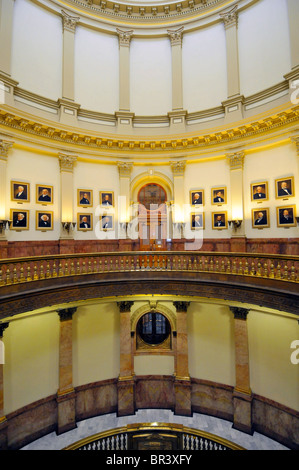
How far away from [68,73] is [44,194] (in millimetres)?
6140

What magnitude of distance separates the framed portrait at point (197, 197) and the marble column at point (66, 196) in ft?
19.3

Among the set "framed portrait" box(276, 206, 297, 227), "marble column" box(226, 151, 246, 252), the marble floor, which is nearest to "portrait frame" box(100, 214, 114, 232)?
"marble column" box(226, 151, 246, 252)

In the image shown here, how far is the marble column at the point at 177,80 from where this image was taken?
12.4 metres

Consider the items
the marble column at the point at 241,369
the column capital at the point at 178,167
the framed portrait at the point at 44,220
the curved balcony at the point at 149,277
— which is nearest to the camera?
the curved balcony at the point at 149,277

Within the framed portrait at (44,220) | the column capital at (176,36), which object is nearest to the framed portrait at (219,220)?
the framed portrait at (44,220)

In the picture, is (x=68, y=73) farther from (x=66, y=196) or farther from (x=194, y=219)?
(x=194, y=219)

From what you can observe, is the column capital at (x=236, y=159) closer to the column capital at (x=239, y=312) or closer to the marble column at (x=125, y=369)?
the column capital at (x=239, y=312)

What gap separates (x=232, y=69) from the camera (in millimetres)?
11461

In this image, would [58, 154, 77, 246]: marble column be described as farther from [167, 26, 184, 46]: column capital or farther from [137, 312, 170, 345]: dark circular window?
[167, 26, 184, 46]: column capital

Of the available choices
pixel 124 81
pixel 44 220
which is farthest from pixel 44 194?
pixel 124 81

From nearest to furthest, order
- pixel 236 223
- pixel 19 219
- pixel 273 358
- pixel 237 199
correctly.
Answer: pixel 273 358 → pixel 19 219 → pixel 236 223 → pixel 237 199

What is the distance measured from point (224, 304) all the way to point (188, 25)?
14245 millimetres

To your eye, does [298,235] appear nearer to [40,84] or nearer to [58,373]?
[58,373]
